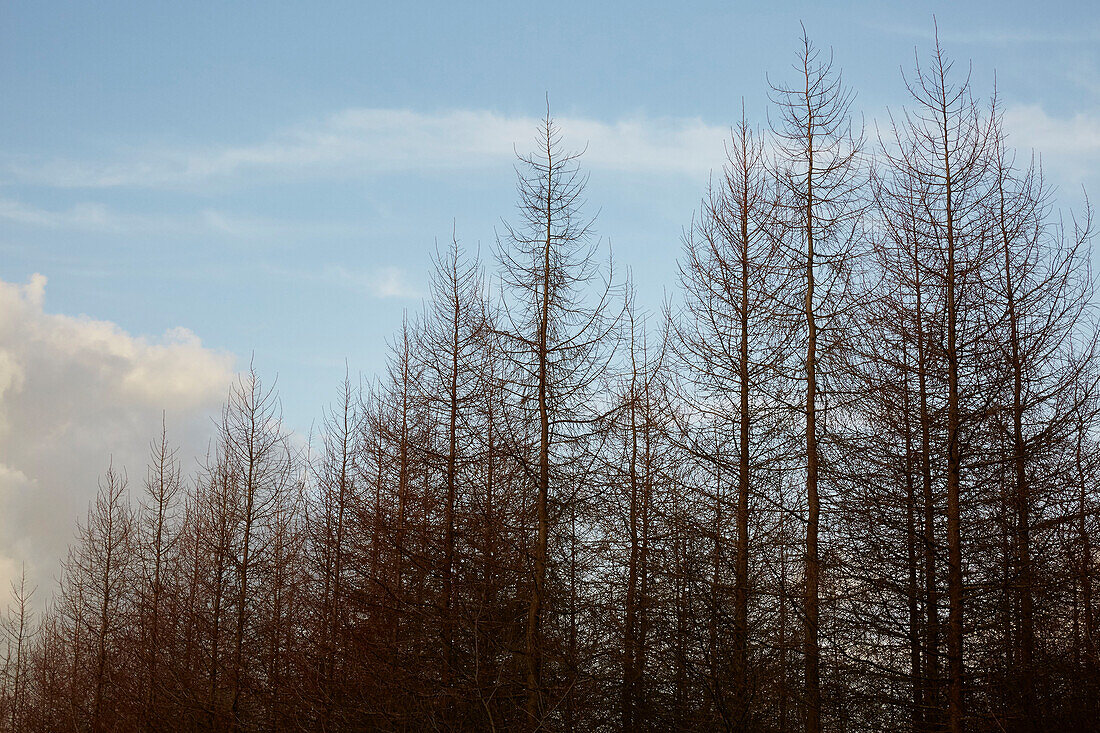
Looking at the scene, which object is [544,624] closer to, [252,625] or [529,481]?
[529,481]

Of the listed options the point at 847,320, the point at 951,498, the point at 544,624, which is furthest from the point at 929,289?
the point at 544,624

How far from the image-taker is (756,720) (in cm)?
1215

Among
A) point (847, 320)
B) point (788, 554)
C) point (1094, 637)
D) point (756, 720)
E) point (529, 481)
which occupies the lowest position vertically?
point (756, 720)

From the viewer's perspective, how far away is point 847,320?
49.6 ft

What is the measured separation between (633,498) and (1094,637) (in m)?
8.78

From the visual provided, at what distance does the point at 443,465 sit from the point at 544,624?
3.60 meters

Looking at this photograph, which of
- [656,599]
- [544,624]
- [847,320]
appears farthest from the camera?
[656,599]

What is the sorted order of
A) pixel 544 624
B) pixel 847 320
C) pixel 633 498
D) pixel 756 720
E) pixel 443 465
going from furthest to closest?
pixel 633 498
pixel 443 465
pixel 847 320
pixel 544 624
pixel 756 720

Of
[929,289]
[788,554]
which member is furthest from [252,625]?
[929,289]

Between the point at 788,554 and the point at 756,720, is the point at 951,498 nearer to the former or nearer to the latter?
the point at 788,554

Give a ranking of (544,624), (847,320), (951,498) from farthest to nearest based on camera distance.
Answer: (847,320), (544,624), (951,498)

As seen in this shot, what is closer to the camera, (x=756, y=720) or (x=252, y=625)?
(x=756, y=720)

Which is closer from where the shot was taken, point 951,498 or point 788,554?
point 951,498

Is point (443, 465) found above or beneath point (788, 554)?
above
